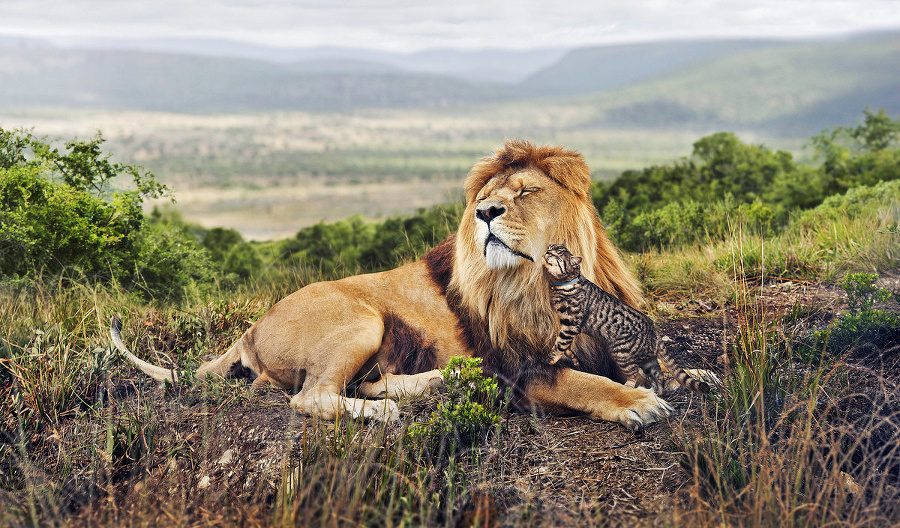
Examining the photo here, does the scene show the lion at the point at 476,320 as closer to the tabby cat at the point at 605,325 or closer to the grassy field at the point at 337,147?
the tabby cat at the point at 605,325

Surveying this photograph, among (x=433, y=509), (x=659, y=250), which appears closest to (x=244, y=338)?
(x=433, y=509)

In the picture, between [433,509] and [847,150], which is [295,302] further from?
[847,150]

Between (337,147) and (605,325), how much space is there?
92694 mm

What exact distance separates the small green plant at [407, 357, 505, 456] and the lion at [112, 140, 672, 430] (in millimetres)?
281

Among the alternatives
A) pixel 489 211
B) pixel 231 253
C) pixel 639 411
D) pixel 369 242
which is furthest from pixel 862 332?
pixel 231 253

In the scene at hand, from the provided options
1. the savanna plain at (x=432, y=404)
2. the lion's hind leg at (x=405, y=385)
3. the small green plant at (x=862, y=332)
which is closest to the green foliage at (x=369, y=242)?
the savanna plain at (x=432, y=404)

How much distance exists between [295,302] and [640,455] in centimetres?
229

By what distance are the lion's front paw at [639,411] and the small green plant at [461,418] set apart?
0.62 m

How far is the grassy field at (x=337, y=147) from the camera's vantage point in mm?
65125

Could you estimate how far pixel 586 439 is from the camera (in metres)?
3.59

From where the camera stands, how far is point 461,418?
11.7 feet

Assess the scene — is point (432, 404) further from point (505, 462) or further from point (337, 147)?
point (337, 147)

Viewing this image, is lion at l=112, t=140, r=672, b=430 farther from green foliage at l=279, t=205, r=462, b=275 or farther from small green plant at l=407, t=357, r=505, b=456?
green foliage at l=279, t=205, r=462, b=275

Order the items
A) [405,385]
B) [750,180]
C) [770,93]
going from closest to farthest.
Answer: [405,385] < [750,180] < [770,93]
